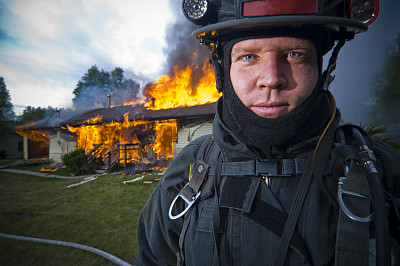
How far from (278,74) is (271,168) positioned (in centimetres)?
55

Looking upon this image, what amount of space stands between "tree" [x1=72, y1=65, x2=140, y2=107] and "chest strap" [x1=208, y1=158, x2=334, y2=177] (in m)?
43.7

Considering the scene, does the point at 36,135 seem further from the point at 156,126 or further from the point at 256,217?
the point at 256,217

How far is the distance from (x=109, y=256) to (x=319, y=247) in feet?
14.4

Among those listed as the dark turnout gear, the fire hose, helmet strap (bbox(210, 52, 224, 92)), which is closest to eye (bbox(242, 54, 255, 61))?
helmet strap (bbox(210, 52, 224, 92))

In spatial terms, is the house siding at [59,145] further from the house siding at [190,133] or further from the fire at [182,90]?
the house siding at [190,133]

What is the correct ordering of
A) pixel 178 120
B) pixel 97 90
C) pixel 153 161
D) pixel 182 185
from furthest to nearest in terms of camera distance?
pixel 97 90
pixel 153 161
pixel 178 120
pixel 182 185

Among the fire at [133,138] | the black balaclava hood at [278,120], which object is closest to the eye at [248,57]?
the black balaclava hood at [278,120]

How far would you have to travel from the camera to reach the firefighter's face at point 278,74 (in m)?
Answer: 1.23

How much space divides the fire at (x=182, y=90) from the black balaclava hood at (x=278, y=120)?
546 inches

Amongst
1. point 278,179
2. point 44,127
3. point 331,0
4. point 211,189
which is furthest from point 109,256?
point 44,127

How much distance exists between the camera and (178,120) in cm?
1360

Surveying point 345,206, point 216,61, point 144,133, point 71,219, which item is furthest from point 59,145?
point 345,206

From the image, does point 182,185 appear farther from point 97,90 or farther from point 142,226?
point 97,90

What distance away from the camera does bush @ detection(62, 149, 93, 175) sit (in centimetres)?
1428
